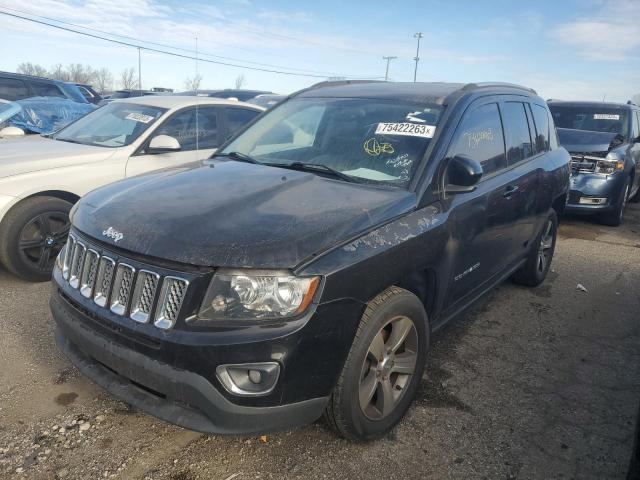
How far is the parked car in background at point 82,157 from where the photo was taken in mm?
4316

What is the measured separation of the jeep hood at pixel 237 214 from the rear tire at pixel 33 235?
6.14 feet

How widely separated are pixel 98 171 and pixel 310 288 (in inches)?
135

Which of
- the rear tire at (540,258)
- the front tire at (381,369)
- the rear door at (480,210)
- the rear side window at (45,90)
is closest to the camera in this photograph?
the front tire at (381,369)

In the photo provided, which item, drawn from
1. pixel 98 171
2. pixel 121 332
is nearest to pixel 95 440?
pixel 121 332

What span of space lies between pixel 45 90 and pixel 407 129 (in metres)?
10.3

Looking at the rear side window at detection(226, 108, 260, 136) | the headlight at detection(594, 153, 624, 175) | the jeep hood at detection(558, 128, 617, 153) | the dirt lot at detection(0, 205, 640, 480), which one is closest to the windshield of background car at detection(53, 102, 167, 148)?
the rear side window at detection(226, 108, 260, 136)

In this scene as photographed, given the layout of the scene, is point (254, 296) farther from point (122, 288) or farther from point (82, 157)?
point (82, 157)

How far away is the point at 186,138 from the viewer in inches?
214

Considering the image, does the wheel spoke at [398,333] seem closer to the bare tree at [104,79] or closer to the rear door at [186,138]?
the rear door at [186,138]

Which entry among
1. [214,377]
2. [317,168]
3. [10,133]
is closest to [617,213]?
[317,168]

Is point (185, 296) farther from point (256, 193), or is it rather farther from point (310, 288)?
point (256, 193)

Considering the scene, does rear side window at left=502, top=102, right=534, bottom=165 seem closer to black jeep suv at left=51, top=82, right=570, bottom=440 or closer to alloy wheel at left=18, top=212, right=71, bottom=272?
black jeep suv at left=51, top=82, right=570, bottom=440

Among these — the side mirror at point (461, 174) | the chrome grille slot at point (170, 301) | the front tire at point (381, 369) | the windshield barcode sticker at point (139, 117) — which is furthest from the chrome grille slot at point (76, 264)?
the windshield barcode sticker at point (139, 117)

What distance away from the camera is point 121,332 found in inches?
87.3
